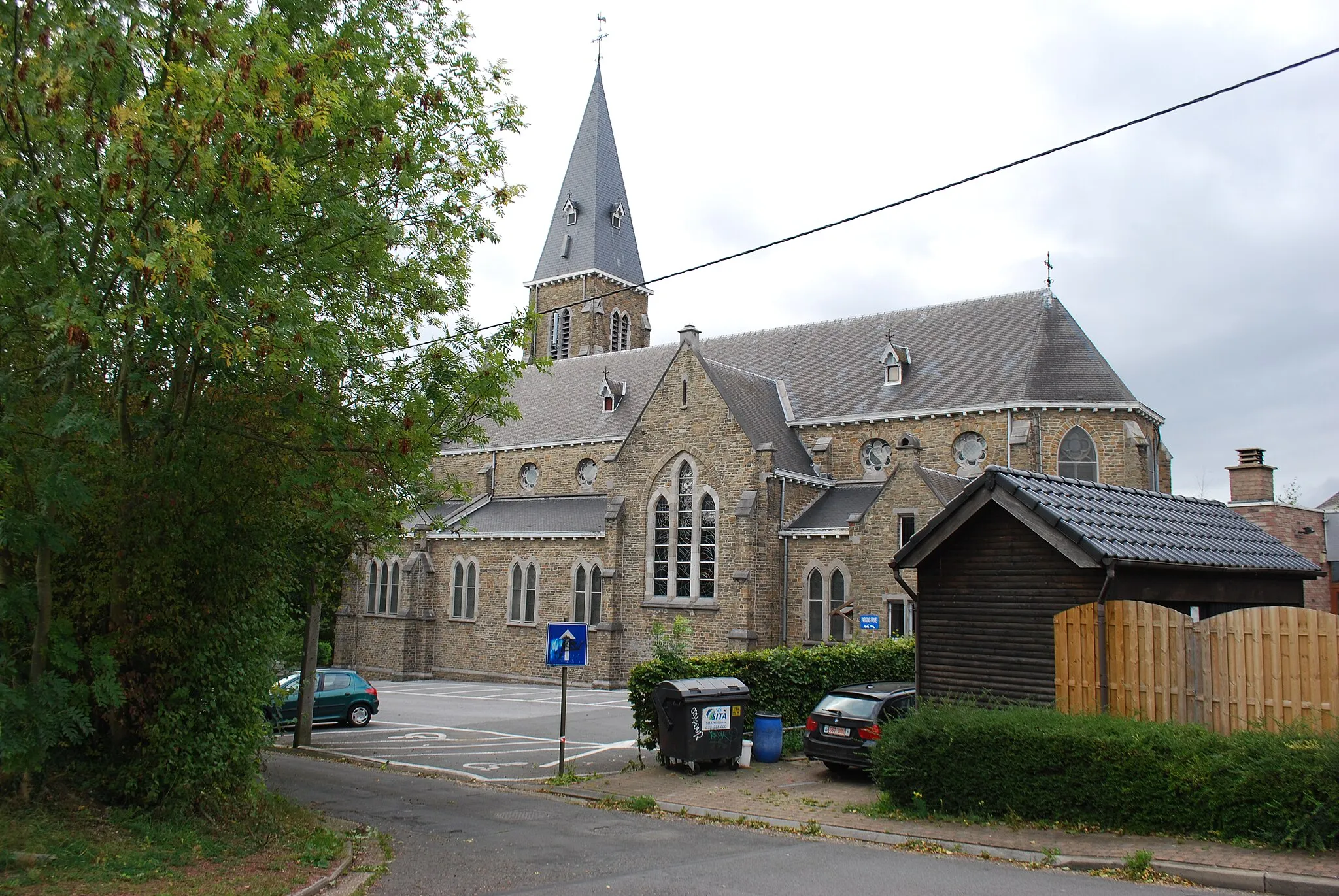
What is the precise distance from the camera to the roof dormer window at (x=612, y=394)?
128 feet

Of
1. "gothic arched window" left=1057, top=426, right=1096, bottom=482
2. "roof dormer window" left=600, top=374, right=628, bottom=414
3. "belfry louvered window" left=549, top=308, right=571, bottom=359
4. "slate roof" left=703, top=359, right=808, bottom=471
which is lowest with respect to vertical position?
"gothic arched window" left=1057, top=426, right=1096, bottom=482

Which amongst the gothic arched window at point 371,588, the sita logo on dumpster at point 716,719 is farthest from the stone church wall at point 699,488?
the sita logo on dumpster at point 716,719

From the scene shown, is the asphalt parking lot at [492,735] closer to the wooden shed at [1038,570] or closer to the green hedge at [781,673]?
the green hedge at [781,673]

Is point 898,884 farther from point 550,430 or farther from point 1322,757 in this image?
point 550,430

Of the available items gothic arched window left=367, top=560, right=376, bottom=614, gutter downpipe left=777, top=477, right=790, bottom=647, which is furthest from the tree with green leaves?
gothic arched window left=367, top=560, right=376, bottom=614

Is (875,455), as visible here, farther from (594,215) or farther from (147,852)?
(147,852)

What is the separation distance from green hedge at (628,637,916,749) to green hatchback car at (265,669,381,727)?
25.4 feet

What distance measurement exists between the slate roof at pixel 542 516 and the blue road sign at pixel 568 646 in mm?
18087

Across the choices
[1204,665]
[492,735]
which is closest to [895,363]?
[492,735]

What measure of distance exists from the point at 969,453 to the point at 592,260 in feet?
82.8

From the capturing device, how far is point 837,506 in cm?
3066

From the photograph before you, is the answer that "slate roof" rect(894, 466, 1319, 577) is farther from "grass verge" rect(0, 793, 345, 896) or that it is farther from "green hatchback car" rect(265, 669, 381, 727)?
"green hatchback car" rect(265, 669, 381, 727)

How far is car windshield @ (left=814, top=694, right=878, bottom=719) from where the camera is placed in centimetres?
1386

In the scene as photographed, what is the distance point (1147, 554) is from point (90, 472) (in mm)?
11166
